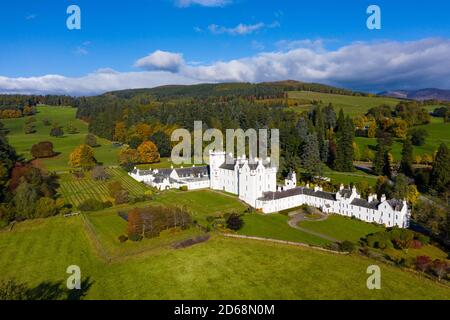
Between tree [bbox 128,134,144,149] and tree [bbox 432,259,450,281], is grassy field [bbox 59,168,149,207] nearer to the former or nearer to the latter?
tree [bbox 128,134,144,149]

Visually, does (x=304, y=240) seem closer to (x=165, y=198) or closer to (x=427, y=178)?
(x=165, y=198)

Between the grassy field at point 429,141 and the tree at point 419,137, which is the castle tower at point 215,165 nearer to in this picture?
the grassy field at point 429,141

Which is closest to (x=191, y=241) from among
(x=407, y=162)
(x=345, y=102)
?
(x=407, y=162)

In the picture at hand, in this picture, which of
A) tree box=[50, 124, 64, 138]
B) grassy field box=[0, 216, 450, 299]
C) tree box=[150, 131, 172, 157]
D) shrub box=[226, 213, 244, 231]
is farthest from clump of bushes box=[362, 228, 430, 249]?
tree box=[50, 124, 64, 138]

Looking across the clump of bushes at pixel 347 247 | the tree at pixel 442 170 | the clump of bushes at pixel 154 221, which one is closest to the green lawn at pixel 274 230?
the clump of bushes at pixel 347 247

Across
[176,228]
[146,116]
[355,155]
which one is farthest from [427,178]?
[146,116]
